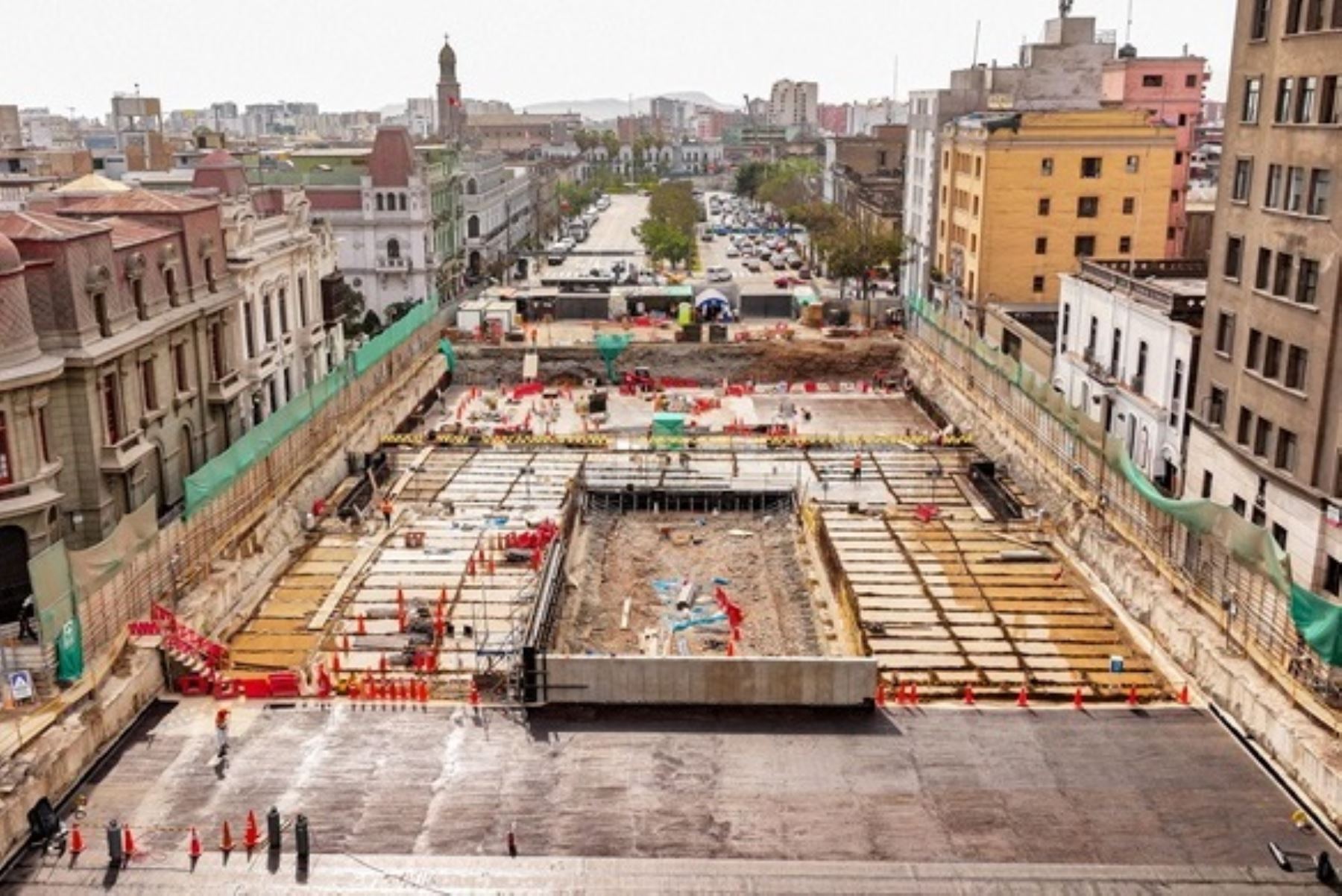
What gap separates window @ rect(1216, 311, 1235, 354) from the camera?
129 ft

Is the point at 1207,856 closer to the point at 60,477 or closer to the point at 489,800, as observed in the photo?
the point at 489,800

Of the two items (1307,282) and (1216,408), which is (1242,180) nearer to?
(1307,282)

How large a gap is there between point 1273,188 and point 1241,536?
11.4 metres

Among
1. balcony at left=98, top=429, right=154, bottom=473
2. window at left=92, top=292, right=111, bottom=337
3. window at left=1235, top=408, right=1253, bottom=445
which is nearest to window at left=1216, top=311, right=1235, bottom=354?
window at left=1235, top=408, right=1253, bottom=445

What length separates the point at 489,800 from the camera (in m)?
25.5

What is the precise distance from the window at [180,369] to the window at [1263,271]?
36623mm

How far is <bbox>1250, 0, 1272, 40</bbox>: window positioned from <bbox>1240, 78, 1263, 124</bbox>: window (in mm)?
1254

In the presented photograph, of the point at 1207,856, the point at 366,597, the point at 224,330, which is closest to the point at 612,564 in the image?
the point at 366,597

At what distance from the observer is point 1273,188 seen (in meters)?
36.4

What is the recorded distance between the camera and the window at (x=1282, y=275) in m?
35.4

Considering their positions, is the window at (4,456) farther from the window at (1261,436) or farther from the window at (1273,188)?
the window at (1273,188)

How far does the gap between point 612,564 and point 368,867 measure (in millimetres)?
23722

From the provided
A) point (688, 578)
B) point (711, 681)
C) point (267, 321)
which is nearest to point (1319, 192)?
point (711, 681)

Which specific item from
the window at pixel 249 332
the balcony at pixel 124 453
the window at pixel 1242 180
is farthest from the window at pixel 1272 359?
the window at pixel 249 332
